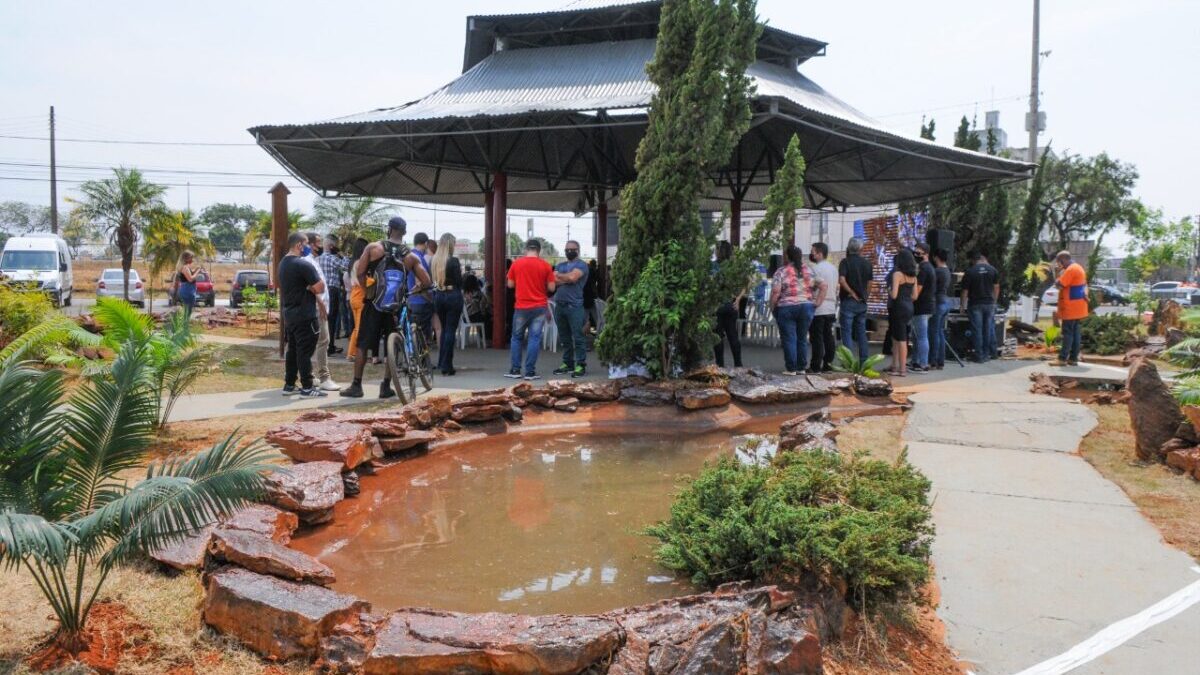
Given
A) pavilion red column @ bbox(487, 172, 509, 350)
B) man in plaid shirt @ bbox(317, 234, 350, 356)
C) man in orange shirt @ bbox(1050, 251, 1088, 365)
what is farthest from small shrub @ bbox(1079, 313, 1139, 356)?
man in plaid shirt @ bbox(317, 234, 350, 356)

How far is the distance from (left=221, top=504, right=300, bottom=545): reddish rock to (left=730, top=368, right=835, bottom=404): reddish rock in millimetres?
4867

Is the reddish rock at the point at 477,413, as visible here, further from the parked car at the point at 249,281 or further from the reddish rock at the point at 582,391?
the parked car at the point at 249,281

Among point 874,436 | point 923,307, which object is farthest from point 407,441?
point 923,307

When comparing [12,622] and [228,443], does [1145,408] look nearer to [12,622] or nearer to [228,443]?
[228,443]

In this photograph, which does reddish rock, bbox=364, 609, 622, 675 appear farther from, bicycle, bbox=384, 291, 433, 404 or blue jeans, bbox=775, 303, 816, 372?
blue jeans, bbox=775, 303, 816, 372

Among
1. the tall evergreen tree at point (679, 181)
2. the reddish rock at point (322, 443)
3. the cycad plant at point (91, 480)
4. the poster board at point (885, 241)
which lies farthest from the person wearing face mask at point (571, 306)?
the poster board at point (885, 241)

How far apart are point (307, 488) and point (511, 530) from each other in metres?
1.28

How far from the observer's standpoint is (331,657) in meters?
3.05

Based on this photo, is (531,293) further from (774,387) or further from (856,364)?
(856,364)

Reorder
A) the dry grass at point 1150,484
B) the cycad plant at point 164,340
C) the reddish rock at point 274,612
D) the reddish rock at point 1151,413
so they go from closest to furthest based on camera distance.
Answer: the reddish rock at point 274,612 < the dry grass at point 1150,484 < the reddish rock at point 1151,413 < the cycad plant at point 164,340

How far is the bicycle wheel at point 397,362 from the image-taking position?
805cm

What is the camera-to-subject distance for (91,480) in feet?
11.1

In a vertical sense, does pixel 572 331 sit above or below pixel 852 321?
below

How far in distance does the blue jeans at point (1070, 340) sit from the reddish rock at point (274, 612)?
1233cm
